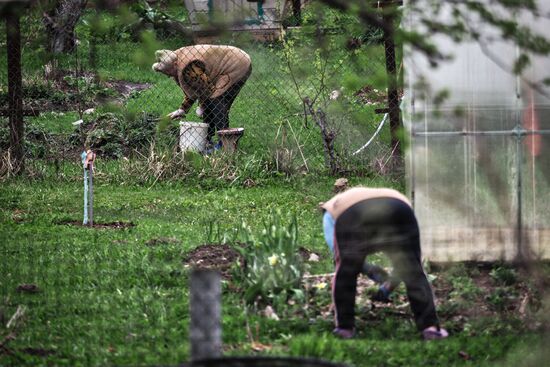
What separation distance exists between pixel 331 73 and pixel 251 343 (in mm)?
7723

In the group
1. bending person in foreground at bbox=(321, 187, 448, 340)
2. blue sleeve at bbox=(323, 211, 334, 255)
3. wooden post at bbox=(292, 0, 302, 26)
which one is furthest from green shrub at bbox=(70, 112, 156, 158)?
bending person in foreground at bbox=(321, 187, 448, 340)

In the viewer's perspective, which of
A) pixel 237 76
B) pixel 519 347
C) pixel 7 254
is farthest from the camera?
pixel 237 76

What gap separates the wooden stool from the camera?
44.4 feet

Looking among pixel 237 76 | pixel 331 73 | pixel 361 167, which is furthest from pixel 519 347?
pixel 237 76

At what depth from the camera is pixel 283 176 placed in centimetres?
1284

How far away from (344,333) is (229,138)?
752 centimetres

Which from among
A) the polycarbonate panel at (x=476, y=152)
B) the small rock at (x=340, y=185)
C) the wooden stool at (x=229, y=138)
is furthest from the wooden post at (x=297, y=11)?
the polycarbonate panel at (x=476, y=152)

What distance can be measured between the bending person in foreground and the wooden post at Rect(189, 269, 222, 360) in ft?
9.56

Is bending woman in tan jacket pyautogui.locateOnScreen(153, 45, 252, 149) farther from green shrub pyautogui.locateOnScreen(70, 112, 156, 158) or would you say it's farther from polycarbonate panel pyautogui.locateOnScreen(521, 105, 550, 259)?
polycarbonate panel pyautogui.locateOnScreen(521, 105, 550, 259)

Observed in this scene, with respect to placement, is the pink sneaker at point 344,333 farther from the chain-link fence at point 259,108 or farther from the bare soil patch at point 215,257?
the chain-link fence at point 259,108

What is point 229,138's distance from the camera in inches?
536

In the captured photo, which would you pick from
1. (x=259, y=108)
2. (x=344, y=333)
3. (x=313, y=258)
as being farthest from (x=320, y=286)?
(x=259, y=108)

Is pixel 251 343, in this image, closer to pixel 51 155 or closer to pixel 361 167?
pixel 361 167

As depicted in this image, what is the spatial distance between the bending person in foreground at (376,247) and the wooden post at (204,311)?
291cm
